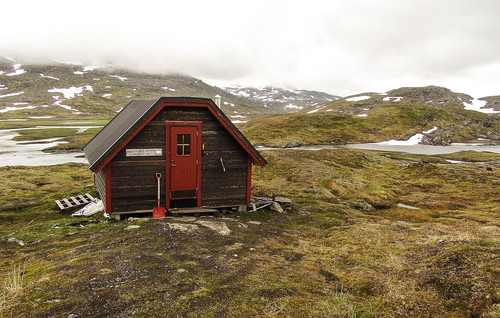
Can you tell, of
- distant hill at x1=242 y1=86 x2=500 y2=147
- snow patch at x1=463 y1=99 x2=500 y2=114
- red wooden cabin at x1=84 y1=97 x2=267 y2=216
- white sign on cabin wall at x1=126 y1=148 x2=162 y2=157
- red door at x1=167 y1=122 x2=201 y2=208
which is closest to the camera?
red wooden cabin at x1=84 y1=97 x2=267 y2=216

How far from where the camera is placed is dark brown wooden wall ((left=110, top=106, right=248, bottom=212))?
15.2 metres

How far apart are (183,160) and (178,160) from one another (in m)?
0.27

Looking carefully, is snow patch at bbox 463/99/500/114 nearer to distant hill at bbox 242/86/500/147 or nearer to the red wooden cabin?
distant hill at bbox 242/86/500/147

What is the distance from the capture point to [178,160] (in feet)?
52.6

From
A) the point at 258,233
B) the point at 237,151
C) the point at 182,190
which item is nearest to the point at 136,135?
the point at 182,190

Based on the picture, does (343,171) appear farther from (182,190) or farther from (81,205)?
(81,205)

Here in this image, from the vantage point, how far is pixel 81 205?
63.5 ft

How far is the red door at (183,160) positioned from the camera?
1584 centimetres

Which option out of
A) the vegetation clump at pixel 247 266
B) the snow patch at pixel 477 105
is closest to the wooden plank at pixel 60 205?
the vegetation clump at pixel 247 266

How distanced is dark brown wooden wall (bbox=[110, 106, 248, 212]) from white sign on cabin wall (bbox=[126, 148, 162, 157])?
0.54 ft

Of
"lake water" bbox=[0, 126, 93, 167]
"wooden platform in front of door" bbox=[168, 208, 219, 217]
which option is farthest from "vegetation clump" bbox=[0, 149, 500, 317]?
"lake water" bbox=[0, 126, 93, 167]

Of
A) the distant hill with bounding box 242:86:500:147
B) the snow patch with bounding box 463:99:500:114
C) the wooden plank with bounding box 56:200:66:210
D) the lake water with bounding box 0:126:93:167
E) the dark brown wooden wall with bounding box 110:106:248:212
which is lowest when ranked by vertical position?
the wooden plank with bounding box 56:200:66:210

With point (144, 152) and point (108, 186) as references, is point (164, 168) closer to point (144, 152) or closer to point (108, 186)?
point (144, 152)

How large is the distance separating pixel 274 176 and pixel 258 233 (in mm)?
18945
